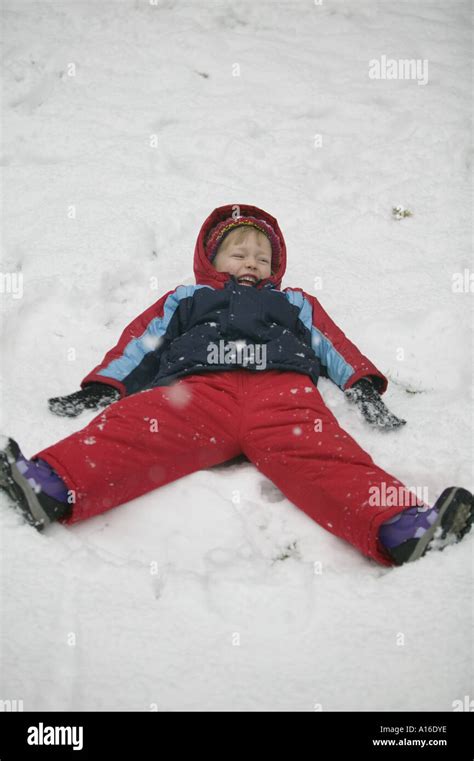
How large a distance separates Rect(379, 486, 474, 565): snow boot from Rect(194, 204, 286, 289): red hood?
60.3 inches

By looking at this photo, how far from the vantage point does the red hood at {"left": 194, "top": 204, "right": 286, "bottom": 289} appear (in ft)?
9.92

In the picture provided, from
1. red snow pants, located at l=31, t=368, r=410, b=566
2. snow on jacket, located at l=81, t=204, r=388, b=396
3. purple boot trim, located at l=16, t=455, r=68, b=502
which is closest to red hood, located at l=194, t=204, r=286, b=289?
snow on jacket, located at l=81, t=204, r=388, b=396

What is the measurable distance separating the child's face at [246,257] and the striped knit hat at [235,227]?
0.03m

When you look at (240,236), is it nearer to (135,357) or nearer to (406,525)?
(135,357)

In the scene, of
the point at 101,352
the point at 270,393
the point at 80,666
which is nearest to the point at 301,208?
the point at 101,352

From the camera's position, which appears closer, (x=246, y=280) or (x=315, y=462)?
(x=315, y=462)

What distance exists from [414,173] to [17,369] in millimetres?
2913

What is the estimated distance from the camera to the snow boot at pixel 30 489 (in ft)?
6.22

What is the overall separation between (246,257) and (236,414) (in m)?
1.07

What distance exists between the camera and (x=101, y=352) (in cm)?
309

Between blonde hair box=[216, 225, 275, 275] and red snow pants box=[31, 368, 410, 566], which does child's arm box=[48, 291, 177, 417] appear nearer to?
red snow pants box=[31, 368, 410, 566]

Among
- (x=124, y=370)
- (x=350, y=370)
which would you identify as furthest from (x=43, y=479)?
(x=350, y=370)

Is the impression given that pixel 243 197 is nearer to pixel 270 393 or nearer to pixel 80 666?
pixel 270 393

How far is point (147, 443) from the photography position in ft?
7.06
